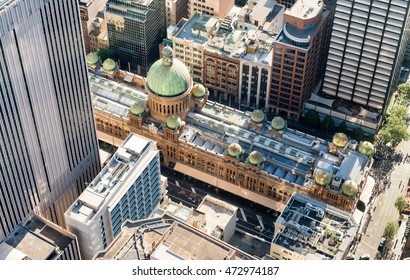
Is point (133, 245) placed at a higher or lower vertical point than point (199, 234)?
lower

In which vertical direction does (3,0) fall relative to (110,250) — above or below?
above
